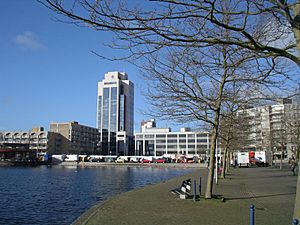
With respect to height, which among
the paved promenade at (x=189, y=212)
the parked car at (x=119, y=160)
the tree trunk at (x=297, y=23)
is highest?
the tree trunk at (x=297, y=23)

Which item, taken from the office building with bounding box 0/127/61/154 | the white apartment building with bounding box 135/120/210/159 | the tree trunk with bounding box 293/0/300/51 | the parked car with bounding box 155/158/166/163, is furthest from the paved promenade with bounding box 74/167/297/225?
the office building with bounding box 0/127/61/154

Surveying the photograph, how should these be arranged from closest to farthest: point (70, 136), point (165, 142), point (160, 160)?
1. point (160, 160)
2. point (165, 142)
3. point (70, 136)

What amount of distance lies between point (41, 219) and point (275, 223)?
11.3m

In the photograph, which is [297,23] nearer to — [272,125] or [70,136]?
[272,125]

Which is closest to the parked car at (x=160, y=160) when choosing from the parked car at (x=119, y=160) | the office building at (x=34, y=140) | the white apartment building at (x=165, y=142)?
the parked car at (x=119, y=160)

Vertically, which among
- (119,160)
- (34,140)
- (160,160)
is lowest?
(119,160)

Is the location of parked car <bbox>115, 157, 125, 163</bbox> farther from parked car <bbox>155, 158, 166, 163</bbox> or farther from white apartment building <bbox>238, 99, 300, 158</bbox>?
white apartment building <bbox>238, 99, 300, 158</bbox>

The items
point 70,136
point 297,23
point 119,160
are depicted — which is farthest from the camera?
point 70,136

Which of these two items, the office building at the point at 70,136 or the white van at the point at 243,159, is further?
the office building at the point at 70,136

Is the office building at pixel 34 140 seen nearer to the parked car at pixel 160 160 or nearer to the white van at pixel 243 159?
the parked car at pixel 160 160

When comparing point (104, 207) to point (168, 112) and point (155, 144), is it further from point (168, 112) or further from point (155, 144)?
point (155, 144)

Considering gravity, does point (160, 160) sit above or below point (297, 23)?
below

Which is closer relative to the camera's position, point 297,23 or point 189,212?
point 297,23

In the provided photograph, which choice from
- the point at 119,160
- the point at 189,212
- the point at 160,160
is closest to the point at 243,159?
the point at 189,212
